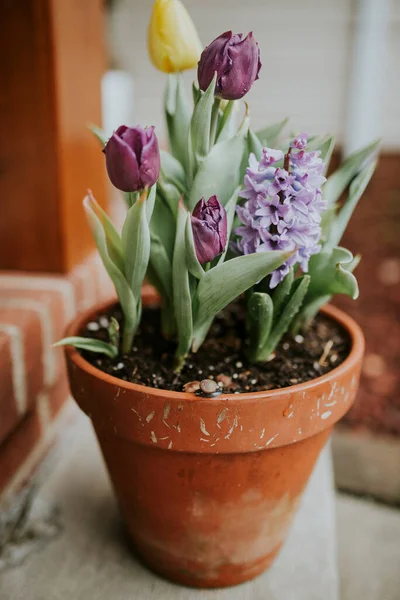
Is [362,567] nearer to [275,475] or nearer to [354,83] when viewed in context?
[275,475]

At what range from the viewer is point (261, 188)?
0.59 meters

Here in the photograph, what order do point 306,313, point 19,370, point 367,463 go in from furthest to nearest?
1. point 367,463
2. point 19,370
3. point 306,313

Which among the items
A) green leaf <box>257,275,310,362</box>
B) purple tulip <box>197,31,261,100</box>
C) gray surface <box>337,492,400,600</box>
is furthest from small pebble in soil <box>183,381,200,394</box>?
gray surface <box>337,492,400,600</box>

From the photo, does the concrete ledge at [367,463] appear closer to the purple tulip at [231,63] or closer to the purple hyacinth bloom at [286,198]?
the purple hyacinth bloom at [286,198]

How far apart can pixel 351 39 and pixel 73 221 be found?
8.42ft

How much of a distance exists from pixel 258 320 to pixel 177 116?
0.27 metres

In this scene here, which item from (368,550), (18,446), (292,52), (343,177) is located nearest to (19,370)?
(18,446)

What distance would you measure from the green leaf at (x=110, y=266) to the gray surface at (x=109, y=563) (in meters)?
0.36

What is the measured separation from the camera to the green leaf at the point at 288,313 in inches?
25.1

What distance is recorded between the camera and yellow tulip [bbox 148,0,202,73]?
1.97 feet

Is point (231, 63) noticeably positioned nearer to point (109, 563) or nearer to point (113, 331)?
point (113, 331)

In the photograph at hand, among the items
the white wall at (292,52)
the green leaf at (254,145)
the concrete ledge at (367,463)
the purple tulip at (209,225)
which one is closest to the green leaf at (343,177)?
the green leaf at (254,145)

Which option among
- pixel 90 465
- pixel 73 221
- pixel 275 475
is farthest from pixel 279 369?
pixel 73 221

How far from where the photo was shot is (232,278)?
23.2 inches
